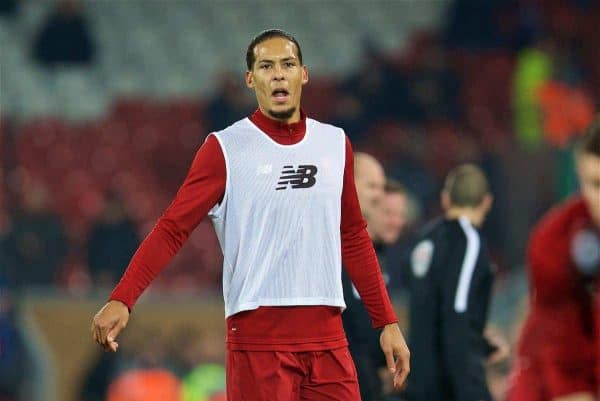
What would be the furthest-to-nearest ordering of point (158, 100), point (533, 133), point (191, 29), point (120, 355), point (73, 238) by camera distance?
1. point (191, 29)
2. point (158, 100)
3. point (533, 133)
4. point (73, 238)
5. point (120, 355)

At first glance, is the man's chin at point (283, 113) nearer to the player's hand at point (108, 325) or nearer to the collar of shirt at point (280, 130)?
the collar of shirt at point (280, 130)

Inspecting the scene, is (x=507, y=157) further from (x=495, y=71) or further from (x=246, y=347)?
(x=246, y=347)

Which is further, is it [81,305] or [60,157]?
[60,157]

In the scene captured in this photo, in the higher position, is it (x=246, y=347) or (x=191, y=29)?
(x=191, y=29)

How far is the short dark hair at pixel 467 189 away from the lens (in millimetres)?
6801

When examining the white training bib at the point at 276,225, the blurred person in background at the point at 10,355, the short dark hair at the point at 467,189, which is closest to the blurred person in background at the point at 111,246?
the blurred person in background at the point at 10,355

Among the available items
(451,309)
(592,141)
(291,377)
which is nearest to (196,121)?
(451,309)

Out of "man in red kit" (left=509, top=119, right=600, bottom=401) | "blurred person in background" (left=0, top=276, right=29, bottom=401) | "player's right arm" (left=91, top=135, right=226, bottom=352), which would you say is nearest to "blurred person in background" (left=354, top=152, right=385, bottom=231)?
"player's right arm" (left=91, top=135, right=226, bottom=352)

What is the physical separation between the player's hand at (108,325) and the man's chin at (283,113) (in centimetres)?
93

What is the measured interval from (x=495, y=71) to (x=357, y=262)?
11.0 m

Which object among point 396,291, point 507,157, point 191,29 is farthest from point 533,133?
point 191,29

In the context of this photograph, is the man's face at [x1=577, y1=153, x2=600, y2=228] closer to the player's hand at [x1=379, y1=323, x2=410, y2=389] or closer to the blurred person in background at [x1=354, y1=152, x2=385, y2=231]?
the player's hand at [x1=379, y1=323, x2=410, y2=389]

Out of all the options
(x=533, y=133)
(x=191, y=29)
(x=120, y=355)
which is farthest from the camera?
(x=191, y=29)

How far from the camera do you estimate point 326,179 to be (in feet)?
16.4
